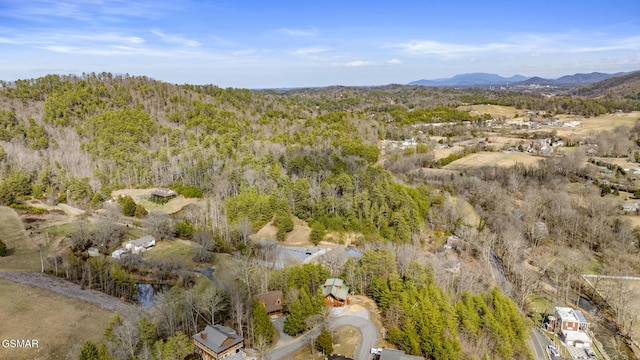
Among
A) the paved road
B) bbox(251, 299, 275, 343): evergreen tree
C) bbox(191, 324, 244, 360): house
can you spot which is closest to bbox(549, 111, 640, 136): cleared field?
the paved road

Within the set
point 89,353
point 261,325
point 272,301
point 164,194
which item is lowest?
point 272,301

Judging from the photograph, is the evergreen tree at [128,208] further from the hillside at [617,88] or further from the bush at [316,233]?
the hillside at [617,88]

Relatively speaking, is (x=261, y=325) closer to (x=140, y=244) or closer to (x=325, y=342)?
(x=325, y=342)

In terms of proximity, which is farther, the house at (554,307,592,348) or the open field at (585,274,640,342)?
the open field at (585,274,640,342)

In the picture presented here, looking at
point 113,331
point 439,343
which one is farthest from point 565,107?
point 113,331

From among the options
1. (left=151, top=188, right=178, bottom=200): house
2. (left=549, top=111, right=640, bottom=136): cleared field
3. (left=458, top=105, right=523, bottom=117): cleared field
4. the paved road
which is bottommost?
the paved road

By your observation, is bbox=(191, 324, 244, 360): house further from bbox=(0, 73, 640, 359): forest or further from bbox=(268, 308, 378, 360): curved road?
bbox=(268, 308, 378, 360): curved road

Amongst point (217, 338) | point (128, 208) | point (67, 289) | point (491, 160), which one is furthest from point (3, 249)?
point (491, 160)
